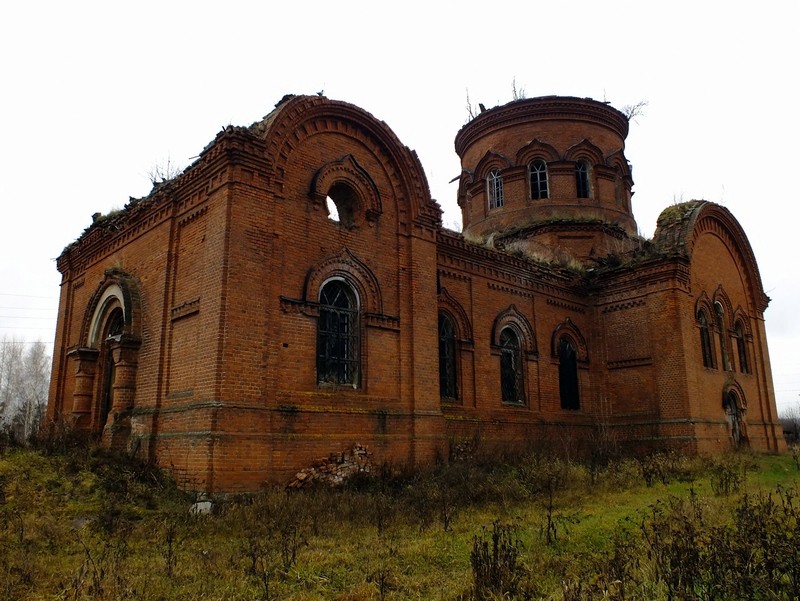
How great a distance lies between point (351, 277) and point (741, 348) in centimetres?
1503

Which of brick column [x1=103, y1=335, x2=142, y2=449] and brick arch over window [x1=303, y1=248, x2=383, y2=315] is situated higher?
brick arch over window [x1=303, y1=248, x2=383, y2=315]

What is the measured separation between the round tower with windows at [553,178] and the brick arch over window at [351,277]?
32.6ft

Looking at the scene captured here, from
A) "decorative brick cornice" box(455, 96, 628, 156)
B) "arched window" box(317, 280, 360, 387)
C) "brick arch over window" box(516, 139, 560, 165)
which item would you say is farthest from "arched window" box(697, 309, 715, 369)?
"arched window" box(317, 280, 360, 387)

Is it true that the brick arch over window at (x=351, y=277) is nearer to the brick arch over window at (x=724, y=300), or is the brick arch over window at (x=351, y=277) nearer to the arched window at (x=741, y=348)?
the brick arch over window at (x=724, y=300)

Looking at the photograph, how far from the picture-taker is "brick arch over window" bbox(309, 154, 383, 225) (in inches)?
474

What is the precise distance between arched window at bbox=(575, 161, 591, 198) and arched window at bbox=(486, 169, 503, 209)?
2661 millimetres

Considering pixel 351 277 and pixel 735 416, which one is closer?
pixel 351 277

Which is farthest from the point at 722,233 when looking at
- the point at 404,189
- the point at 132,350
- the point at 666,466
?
the point at 132,350

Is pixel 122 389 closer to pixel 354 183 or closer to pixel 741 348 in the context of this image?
pixel 354 183

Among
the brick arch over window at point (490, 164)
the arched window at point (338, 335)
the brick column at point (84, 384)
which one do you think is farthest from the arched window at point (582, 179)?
the brick column at point (84, 384)

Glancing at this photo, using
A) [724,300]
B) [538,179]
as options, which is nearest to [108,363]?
[538,179]

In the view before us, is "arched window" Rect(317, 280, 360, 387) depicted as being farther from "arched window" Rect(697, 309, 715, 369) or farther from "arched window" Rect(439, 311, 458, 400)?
"arched window" Rect(697, 309, 715, 369)

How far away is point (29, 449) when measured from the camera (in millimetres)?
11031

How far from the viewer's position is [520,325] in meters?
17.0
